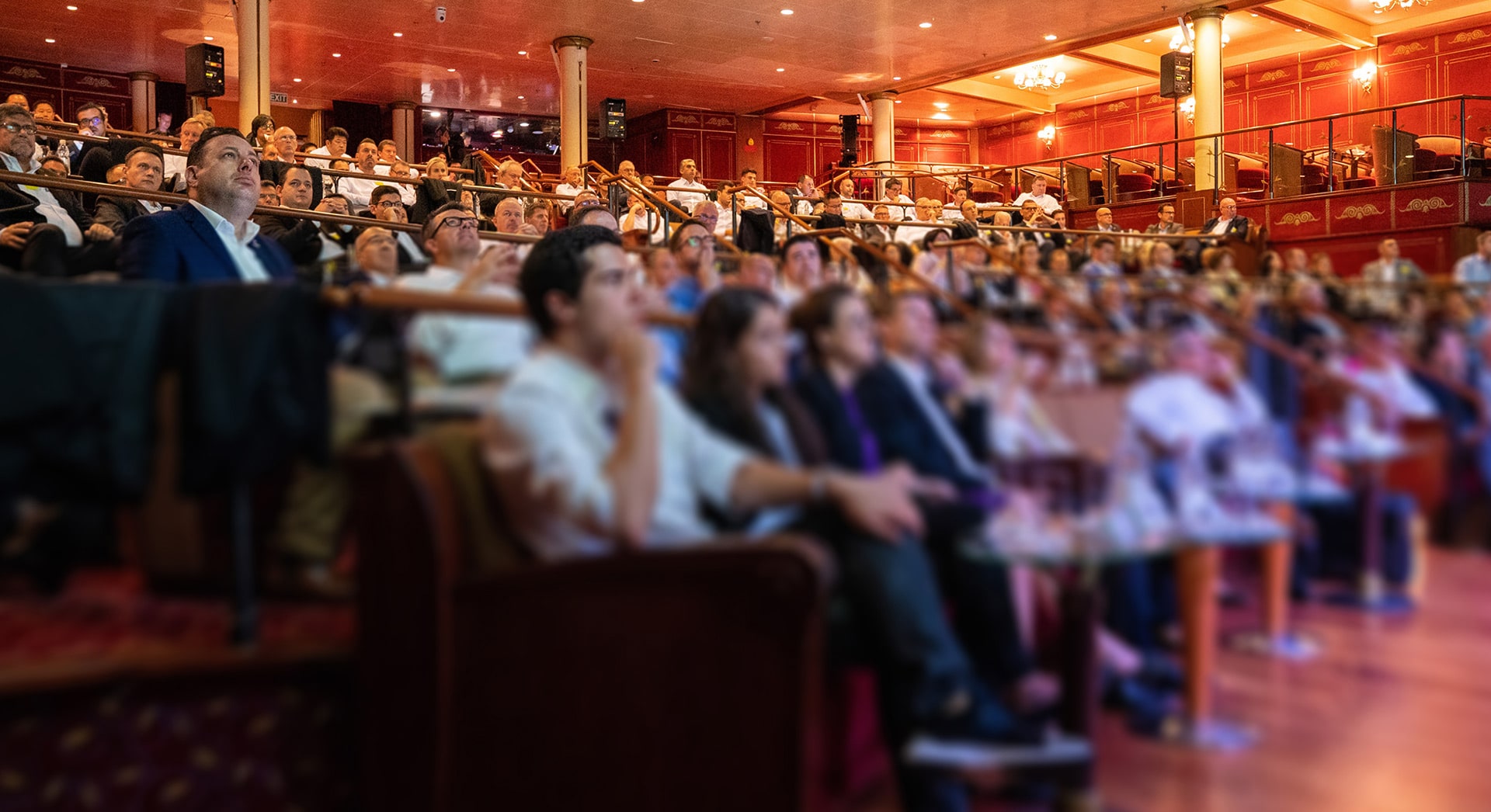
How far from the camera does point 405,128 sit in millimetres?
17844

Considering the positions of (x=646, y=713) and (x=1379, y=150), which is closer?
(x=646, y=713)

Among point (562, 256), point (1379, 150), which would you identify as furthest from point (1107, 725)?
point (1379, 150)

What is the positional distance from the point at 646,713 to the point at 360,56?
→ 605 inches

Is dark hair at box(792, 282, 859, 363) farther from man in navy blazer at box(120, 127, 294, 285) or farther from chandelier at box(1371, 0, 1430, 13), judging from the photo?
chandelier at box(1371, 0, 1430, 13)

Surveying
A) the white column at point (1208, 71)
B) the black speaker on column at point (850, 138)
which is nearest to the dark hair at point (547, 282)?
the white column at point (1208, 71)

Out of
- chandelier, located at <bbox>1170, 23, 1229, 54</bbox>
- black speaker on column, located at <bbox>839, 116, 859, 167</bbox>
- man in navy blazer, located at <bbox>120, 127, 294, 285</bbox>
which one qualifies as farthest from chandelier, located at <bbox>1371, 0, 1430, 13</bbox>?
man in navy blazer, located at <bbox>120, 127, 294, 285</bbox>

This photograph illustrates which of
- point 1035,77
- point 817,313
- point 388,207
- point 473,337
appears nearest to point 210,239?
point 473,337

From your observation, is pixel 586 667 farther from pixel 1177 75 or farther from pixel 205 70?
pixel 1177 75

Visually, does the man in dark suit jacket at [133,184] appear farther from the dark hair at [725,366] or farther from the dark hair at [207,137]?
the dark hair at [725,366]

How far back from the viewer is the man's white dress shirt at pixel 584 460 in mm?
974

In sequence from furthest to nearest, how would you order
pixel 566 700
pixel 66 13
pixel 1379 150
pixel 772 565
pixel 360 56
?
pixel 360 56, pixel 66 13, pixel 1379 150, pixel 566 700, pixel 772 565

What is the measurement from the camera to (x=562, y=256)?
1.07 m

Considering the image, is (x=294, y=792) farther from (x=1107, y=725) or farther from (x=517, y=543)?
(x=1107, y=725)

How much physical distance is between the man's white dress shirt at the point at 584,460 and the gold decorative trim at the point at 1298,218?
28.1 ft
